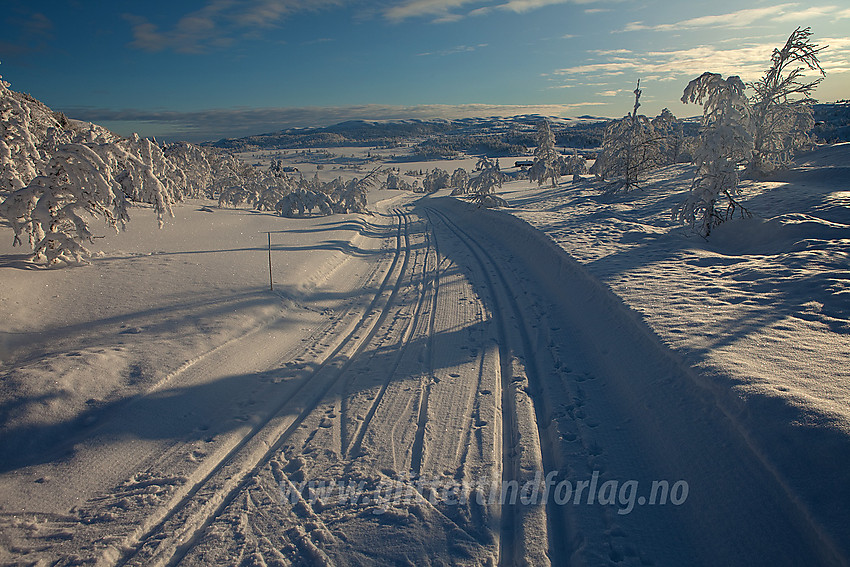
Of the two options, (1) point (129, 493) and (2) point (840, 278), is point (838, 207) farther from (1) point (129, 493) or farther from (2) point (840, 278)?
(1) point (129, 493)

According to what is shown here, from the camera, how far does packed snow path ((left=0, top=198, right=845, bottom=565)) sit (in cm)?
280

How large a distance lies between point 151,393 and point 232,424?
1.21m

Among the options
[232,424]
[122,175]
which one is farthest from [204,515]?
[122,175]

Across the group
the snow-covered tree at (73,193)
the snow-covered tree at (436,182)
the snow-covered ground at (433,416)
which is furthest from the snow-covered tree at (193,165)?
the snow-covered tree at (436,182)

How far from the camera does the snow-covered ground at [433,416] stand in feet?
9.36

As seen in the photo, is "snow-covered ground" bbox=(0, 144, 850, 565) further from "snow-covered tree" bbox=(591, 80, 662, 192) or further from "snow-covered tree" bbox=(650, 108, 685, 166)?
"snow-covered tree" bbox=(650, 108, 685, 166)

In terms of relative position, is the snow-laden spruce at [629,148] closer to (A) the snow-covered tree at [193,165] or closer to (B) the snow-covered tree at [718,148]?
(B) the snow-covered tree at [718,148]

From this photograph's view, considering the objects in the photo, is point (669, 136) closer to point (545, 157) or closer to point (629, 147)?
point (545, 157)

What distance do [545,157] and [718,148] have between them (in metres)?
30.9

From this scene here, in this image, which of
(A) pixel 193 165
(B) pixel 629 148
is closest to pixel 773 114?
(B) pixel 629 148

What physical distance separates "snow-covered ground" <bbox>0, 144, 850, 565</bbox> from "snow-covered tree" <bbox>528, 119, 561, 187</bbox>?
31.7 metres

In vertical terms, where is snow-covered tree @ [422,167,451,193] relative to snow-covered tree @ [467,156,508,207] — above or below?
above

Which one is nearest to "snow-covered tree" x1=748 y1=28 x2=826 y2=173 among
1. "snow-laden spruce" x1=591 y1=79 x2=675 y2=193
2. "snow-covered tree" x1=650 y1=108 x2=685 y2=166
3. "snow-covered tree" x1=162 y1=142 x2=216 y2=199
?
"snow-laden spruce" x1=591 y1=79 x2=675 y2=193

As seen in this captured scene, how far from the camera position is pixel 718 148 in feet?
31.2
